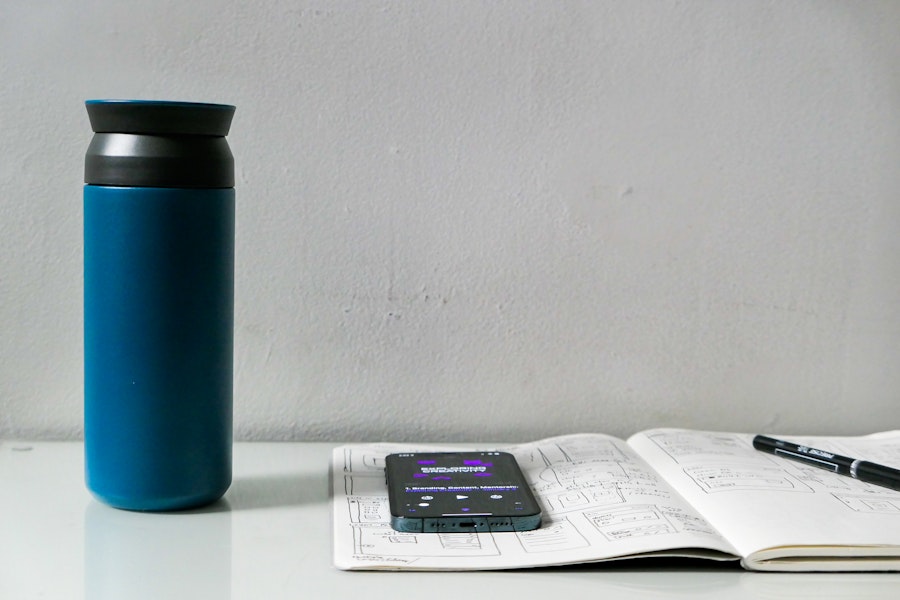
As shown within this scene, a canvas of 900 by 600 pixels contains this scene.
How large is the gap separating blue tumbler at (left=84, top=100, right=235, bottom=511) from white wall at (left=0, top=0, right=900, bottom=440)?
0.21 meters

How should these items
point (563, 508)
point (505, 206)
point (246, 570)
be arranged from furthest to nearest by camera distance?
point (505, 206) → point (563, 508) → point (246, 570)

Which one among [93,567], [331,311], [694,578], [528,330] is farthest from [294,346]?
[694,578]

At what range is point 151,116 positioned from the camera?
2.13 feet

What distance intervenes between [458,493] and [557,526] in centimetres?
8

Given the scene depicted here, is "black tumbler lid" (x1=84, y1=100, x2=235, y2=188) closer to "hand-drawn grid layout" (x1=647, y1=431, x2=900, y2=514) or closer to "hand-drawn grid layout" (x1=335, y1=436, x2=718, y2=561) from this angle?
"hand-drawn grid layout" (x1=335, y1=436, x2=718, y2=561)

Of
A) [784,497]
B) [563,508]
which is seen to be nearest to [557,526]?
[563,508]

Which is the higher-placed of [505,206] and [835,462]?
[505,206]

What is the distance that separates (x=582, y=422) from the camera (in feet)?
3.19

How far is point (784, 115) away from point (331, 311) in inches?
19.3

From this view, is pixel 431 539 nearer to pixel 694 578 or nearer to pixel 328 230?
pixel 694 578

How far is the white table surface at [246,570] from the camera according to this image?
60 centimetres

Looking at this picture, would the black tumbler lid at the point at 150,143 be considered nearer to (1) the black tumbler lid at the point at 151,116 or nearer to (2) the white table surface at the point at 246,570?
(1) the black tumbler lid at the point at 151,116

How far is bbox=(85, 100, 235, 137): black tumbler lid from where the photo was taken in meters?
0.65

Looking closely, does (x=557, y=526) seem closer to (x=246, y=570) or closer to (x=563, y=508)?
(x=563, y=508)
